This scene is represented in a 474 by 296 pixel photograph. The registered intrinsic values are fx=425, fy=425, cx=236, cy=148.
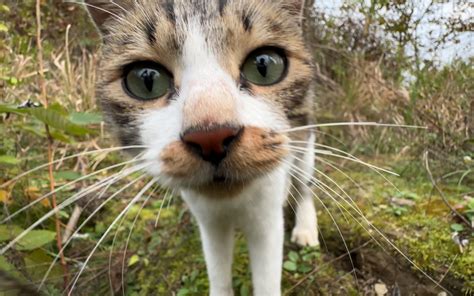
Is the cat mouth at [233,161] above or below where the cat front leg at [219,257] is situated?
above

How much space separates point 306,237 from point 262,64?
1.25 m

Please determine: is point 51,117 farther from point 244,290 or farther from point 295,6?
point 244,290

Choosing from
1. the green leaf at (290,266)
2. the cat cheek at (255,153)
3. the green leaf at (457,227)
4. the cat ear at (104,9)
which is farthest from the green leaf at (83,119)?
the green leaf at (457,227)

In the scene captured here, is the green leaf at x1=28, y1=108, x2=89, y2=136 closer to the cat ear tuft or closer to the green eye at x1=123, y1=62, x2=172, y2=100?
the green eye at x1=123, y1=62, x2=172, y2=100

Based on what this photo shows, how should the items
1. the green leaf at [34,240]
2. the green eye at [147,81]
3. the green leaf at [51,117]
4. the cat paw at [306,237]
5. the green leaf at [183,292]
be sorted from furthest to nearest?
the cat paw at [306,237] → the green leaf at [183,292] → the green leaf at [34,240] → the green leaf at [51,117] → the green eye at [147,81]

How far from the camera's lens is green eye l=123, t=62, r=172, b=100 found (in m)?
1.21

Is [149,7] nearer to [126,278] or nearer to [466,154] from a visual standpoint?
[126,278]

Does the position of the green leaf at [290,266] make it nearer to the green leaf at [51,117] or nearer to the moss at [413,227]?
the moss at [413,227]

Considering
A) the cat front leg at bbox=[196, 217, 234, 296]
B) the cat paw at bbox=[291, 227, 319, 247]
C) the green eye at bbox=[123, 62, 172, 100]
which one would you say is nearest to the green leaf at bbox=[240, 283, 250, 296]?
the cat front leg at bbox=[196, 217, 234, 296]

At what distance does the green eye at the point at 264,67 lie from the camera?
121 centimetres

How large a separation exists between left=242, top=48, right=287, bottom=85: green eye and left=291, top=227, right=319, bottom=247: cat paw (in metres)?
1.17

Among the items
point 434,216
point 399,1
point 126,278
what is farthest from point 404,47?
point 126,278

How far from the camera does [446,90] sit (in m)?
2.44

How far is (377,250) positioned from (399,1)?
121 cm
